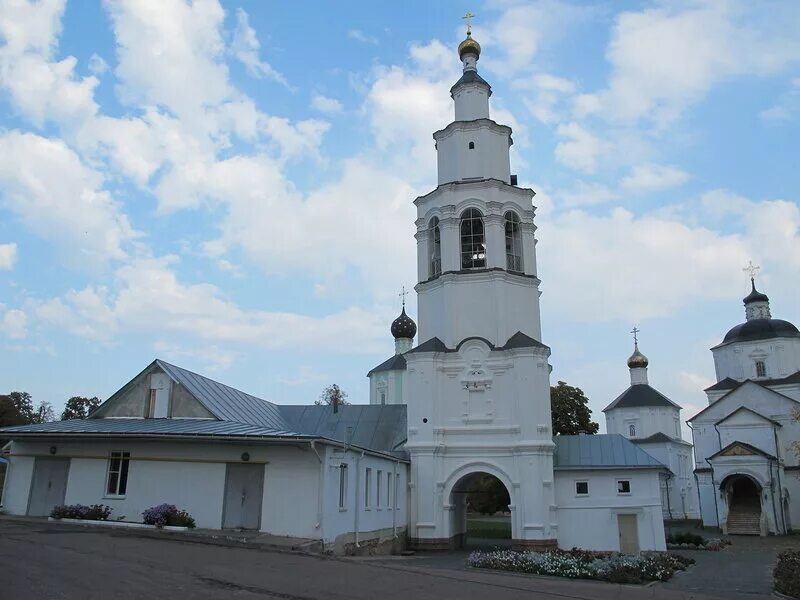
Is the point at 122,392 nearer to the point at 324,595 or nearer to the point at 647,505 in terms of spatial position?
the point at 324,595

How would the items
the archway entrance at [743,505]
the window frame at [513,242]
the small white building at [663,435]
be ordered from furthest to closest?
1. the small white building at [663,435]
2. the archway entrance at [743,505]
3. the window frame at [513,242]

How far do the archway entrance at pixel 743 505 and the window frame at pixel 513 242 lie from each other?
2222 centimetres

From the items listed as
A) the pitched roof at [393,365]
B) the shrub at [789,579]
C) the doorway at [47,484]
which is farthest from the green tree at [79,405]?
the shrub at [789,579]

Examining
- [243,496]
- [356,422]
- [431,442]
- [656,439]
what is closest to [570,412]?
[656,439]

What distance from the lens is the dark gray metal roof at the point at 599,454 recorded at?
2598cm

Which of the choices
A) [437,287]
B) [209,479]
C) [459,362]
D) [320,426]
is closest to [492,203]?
[437,287]

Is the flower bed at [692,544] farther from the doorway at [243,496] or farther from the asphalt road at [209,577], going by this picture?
the doorway at [243,496]

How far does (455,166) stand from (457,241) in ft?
11.7

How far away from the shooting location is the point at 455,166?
29688 millimetres

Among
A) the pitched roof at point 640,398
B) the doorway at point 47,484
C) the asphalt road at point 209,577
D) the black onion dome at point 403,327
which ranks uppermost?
the black onion dome at point 403,327

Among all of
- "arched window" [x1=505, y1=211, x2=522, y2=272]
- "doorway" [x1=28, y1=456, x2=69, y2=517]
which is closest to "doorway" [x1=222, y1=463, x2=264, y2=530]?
"doorway" [x1=28, y1=456, x2=69, y2=517]

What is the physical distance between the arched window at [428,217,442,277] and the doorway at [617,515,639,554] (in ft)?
39.2

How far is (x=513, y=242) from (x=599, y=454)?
9173 mm

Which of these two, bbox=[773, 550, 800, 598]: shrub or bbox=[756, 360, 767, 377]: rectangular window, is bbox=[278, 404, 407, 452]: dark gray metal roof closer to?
bbox=[773, 550, 800, 598]: shrub
